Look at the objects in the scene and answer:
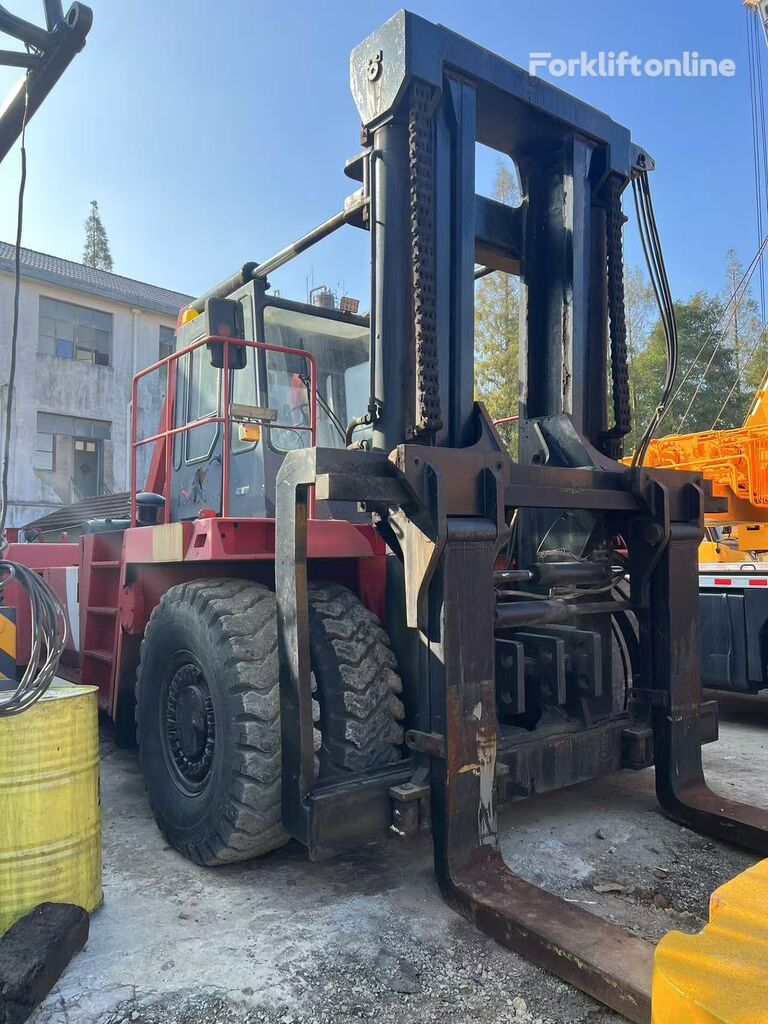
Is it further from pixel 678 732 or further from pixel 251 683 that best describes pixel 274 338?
pixel 678 732

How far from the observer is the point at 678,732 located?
3.70 m

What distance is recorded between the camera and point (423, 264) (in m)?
3.20

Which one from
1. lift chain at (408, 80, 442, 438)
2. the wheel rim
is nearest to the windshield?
the wheel rim

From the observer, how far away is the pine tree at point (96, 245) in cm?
4259

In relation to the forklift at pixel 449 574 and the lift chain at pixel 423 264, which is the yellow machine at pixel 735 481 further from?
the lift chain at pixel 423 264

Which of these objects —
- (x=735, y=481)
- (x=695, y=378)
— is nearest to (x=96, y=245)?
(x=695, y=378)

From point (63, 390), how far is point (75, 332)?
1.98 meters

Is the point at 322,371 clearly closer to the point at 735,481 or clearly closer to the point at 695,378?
the point at 735,481

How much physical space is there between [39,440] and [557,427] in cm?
2184

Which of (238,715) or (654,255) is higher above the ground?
(654,255)

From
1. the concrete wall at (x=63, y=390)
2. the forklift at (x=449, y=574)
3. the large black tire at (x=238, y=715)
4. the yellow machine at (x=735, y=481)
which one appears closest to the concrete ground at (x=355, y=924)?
the forklift at (x=449, y=574)

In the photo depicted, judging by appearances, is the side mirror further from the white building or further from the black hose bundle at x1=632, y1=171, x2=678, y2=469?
the white building

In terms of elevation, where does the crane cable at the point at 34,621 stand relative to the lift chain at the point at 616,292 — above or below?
below

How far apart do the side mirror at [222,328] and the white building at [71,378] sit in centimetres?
1929
